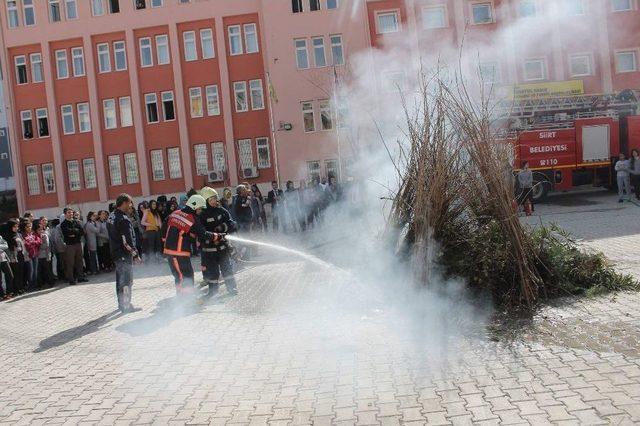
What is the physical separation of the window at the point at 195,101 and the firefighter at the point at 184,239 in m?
25.1

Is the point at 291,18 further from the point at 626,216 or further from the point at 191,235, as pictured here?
the point at 191,235

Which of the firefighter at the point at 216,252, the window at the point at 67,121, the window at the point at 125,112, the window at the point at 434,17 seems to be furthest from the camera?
the window at the point at 67,121

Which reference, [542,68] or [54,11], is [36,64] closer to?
[54,11]

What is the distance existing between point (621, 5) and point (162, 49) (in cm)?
2172

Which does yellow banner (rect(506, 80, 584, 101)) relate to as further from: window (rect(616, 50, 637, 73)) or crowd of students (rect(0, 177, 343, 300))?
crowd of students (rect(0, 177, 343, 300))

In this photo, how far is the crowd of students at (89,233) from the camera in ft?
39.6

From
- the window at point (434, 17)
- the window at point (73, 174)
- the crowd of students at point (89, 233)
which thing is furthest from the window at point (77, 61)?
the crowd of students at point (89, 233)

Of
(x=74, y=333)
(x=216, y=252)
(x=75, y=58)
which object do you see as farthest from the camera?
(x=75, y=58)

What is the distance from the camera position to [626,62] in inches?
1005

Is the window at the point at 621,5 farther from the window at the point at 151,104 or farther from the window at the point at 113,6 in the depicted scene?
the window at the point at 113,6

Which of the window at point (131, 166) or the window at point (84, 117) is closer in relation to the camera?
the window at point (131, 166)

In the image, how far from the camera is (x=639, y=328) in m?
5.69

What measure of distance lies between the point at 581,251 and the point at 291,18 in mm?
25664

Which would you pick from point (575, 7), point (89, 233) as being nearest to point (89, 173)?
point (89, 233)
